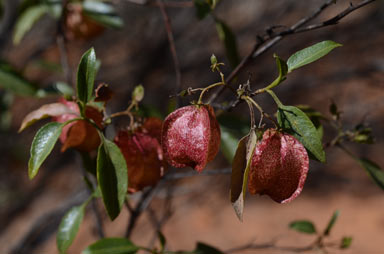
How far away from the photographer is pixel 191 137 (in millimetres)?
653

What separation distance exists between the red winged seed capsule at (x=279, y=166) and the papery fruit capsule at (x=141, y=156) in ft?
0.71

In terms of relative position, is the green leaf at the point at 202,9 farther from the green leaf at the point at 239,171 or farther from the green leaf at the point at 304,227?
the green leaf at the point at 304,227

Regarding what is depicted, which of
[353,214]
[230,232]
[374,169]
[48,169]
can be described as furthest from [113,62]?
[374,169]

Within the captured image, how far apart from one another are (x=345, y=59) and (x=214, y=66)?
3.71m

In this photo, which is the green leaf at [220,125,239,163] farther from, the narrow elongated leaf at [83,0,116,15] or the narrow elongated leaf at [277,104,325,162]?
the narrow elongated leaf at [83,0,116,15]

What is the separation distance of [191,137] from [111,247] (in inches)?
14.4

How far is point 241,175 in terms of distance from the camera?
2.02 ft

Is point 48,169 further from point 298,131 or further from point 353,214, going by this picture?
point 298,131

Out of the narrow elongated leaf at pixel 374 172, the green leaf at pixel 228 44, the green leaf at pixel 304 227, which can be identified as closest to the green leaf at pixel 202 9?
the green leaf at pixel 228 44

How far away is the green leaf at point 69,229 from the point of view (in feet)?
2.91

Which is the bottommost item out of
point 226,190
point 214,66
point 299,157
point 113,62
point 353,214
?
point 353,214

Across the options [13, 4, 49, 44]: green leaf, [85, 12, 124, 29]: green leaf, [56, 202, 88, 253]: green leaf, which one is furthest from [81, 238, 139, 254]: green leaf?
[13, 4, 49, 44]: green leaf

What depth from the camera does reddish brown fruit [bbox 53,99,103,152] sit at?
31.1 inches

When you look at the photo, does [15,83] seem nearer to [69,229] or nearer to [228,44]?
[69,229]
